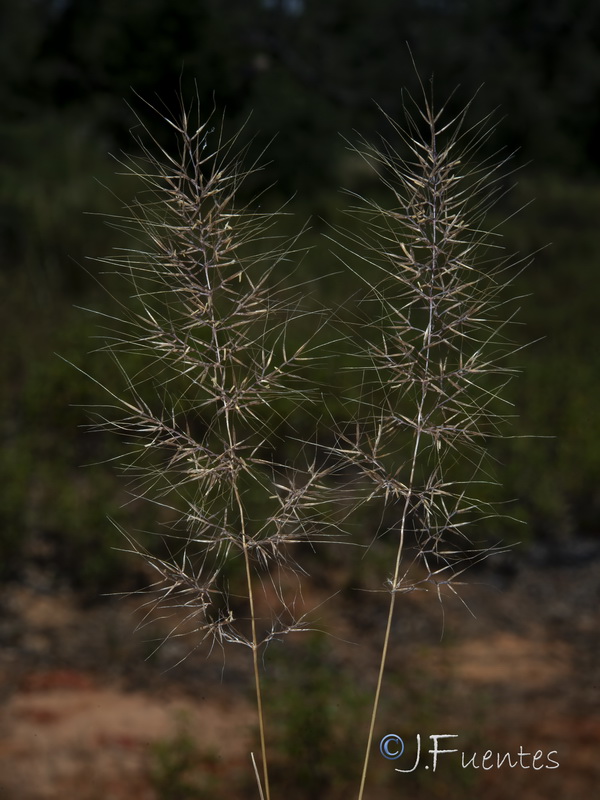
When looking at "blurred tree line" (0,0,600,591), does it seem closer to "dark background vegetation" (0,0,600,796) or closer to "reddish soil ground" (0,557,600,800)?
"dark background vegetation" (0,0,600,796)

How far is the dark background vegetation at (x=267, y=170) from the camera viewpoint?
478 cm

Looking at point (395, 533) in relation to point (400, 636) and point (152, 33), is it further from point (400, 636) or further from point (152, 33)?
point (152, 33)

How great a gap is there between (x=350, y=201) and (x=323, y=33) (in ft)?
8.69

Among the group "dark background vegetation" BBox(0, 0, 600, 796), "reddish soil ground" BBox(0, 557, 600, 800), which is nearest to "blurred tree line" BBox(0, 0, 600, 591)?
"dark background vegetation" BBox(0, 0, 600, 796)

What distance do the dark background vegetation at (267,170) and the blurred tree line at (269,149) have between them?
0.07ft

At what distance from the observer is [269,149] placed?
33.7ft

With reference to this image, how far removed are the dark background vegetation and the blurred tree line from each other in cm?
2

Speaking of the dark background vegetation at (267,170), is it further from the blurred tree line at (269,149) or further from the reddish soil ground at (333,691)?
the reddish soil ground at (333,691)

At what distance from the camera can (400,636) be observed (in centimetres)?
413

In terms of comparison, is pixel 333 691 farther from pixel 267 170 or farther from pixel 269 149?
pixel 267 170

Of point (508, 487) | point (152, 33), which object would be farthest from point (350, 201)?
point (508, 487)

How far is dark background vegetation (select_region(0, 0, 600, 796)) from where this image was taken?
4.78 meters

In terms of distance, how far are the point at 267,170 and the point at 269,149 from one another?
722mm

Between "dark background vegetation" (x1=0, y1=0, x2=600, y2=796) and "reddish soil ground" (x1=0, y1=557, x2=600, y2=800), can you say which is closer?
"reddish soil ground" (x1=0, y1=557, x2=600, y2=800)
